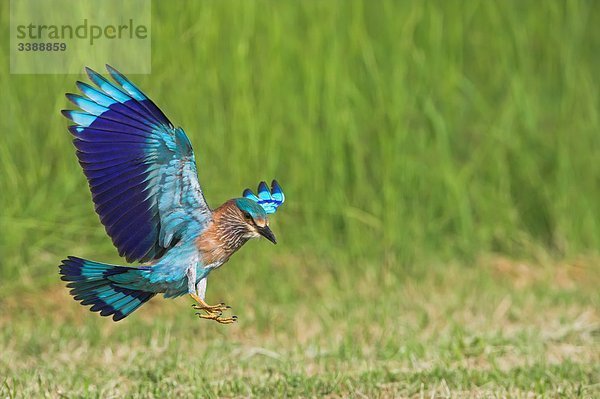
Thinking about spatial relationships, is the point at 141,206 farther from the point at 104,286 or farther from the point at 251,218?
the point at 251,218

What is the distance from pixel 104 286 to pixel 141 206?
0.93 ft

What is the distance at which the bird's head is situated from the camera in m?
3.76

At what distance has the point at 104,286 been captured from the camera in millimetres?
3947

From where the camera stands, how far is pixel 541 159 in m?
8.48

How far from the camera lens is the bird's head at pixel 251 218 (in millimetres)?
3763

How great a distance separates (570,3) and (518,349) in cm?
355

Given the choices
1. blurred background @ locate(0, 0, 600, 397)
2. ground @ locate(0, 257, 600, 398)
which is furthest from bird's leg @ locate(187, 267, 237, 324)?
blurred background @ locate(0, 0, 600, 397)

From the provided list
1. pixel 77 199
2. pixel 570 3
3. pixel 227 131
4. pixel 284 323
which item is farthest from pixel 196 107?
pixel 570 3

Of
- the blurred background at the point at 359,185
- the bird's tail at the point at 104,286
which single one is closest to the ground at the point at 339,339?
the blurred background at the point at 359,185

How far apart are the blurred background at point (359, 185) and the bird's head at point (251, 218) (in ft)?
6.91

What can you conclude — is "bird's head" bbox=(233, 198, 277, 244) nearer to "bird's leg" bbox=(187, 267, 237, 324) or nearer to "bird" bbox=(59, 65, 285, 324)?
"bird" bbox=(59, 65, 285, 324)

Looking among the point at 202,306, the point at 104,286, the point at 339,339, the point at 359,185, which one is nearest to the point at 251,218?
the point at 202,306

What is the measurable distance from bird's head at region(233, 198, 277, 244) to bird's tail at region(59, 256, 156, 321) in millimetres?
348

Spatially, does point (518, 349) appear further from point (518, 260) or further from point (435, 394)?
point (518, 260)
